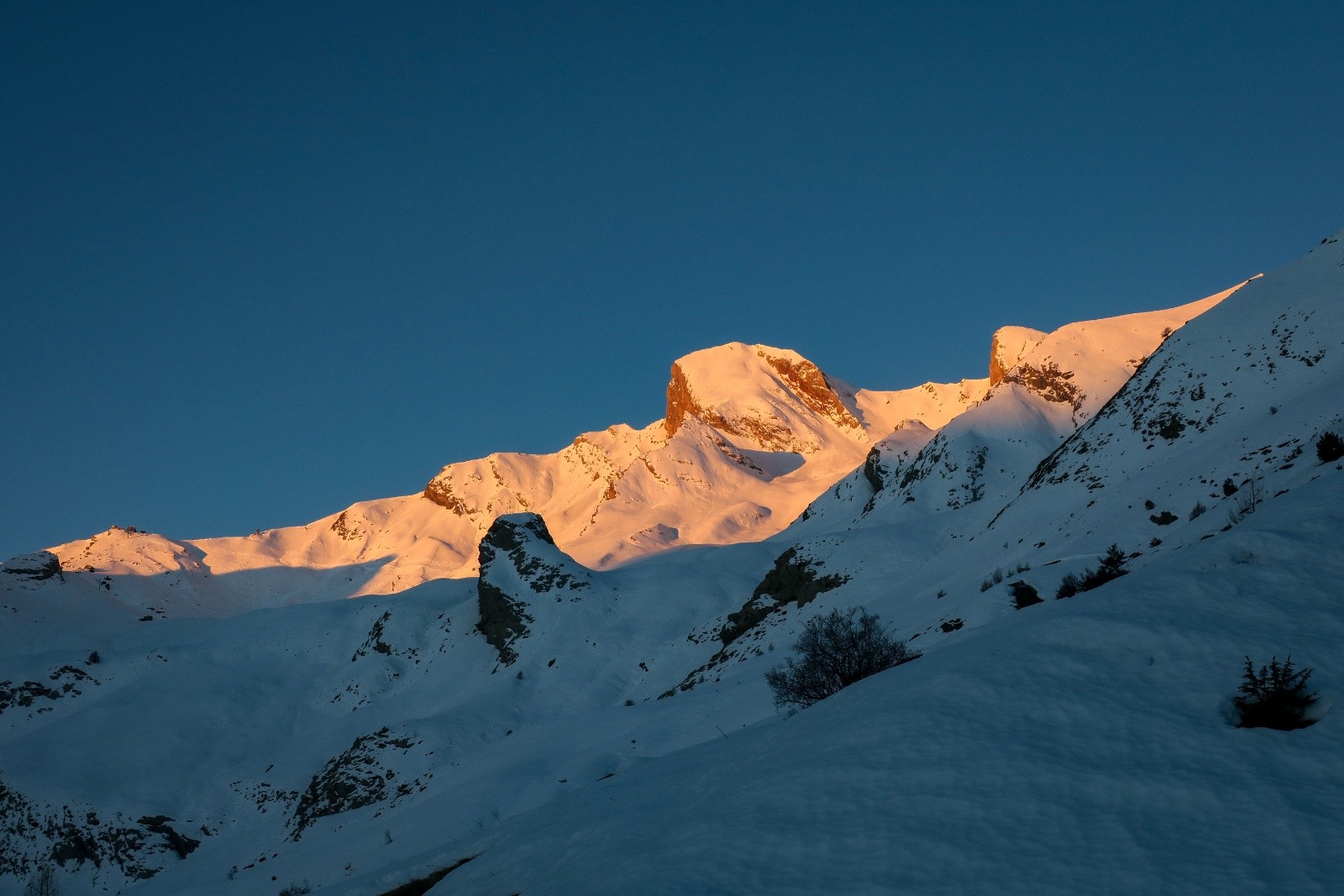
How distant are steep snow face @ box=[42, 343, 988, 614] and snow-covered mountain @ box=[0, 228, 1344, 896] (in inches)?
53.0

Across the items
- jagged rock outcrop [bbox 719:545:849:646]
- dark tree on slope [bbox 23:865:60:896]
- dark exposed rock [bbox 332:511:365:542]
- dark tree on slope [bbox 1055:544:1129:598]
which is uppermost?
dark exposed rock [bbox 332:511:365:542]

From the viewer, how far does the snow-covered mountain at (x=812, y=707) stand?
5.24 metres

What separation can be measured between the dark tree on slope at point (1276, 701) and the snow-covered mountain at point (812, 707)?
0.40 ft

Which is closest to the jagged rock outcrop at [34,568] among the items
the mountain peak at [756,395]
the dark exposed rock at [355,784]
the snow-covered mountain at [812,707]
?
the snow-covered mountain at [812,707]

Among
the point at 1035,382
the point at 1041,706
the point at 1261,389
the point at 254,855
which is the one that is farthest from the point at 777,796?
the point at 1035,382

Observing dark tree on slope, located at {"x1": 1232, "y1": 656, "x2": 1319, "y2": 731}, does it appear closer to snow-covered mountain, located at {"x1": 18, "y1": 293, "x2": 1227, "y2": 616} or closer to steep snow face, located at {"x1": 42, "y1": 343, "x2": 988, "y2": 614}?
snow-covered mountain, located at {"x1": 18, "y1": 293, "x2": 1227, "y2": 616}

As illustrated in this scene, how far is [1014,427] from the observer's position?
6225 centimetres

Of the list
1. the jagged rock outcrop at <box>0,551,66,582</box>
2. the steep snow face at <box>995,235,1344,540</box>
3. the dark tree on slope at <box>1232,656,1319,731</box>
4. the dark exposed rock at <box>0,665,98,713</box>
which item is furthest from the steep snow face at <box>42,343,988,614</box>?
the dark tree on slope at <box>1232,656,1319,731</box>

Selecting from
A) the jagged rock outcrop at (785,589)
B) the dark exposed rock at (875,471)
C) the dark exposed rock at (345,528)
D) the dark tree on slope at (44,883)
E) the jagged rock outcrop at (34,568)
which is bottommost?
the dark tree on slope at (44,883)

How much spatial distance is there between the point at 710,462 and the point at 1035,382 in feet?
169

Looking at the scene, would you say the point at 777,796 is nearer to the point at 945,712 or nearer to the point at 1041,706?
the point at 945,712

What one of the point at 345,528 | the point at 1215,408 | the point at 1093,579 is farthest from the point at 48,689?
the point at 345,528

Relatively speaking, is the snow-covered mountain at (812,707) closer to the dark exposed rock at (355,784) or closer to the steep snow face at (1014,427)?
the dark exposed rock at (355,784)

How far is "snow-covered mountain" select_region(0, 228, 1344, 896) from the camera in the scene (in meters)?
5.24
